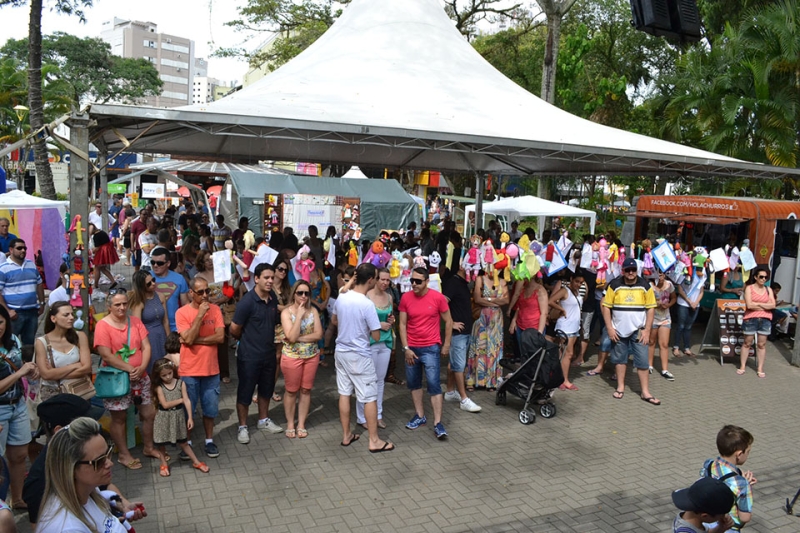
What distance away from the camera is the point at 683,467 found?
6.13 m

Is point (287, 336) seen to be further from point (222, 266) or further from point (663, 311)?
point (663, 311)

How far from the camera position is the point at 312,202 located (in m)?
22.5

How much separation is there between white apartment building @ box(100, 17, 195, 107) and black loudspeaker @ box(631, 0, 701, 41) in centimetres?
12860

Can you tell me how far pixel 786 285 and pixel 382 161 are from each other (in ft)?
29.8

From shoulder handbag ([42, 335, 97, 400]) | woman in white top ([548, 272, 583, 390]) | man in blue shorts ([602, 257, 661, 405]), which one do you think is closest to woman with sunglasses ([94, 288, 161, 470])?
shoulder handbag ([42, 335, 97, 400])

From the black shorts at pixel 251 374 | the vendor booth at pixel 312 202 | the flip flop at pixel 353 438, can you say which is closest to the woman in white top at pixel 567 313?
the flip flop at pixel 353 438

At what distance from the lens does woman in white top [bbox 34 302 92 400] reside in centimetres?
470

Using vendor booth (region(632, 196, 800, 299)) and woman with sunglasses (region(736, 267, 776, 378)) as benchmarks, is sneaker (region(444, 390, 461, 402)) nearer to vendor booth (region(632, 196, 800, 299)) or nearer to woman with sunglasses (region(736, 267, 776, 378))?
woman with sunglasses (region(736, 267, 776, 378))

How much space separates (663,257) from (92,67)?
188 ft

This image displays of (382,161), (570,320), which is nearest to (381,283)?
(570,320)

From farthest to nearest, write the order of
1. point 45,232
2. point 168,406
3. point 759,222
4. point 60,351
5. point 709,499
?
1. point 759,222
2. point 45,232
3. point 168,406
4. point 60,351
5. point 709,499

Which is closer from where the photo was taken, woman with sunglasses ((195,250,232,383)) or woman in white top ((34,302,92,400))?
woman in white top ((34,302,92,400))

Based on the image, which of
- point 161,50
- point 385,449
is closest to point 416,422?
point 385,449

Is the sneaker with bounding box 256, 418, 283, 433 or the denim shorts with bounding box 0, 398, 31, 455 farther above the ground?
the denim shorts with bounding box 0, 398, 31, 455
